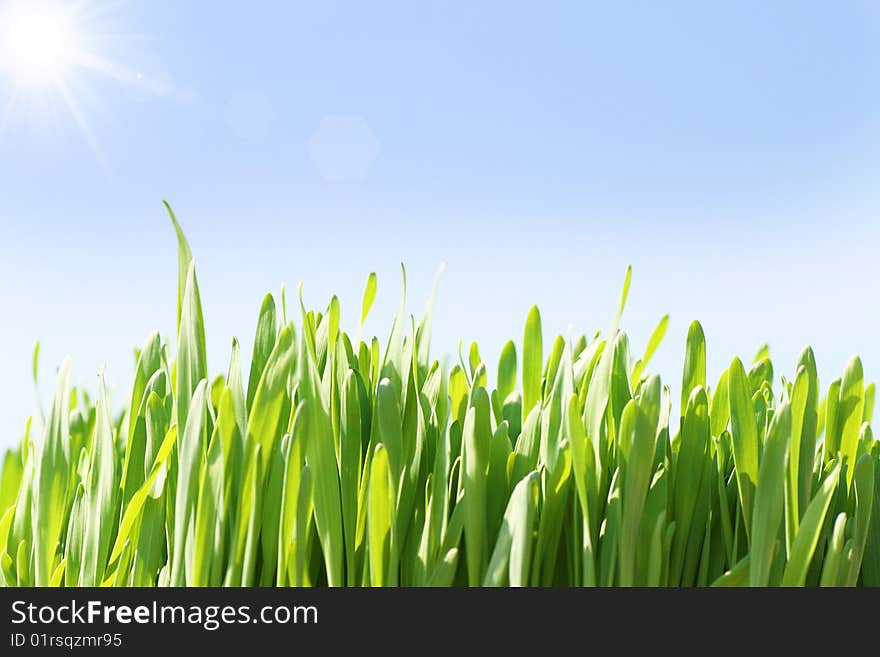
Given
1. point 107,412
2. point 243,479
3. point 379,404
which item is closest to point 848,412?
point 379,404

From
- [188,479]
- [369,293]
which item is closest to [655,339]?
[369,293]

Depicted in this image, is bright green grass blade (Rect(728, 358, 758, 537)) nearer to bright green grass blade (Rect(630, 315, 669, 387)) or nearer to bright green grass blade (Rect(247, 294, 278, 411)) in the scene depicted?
bright green grass blade (Rect(630, 315, 669, 387))

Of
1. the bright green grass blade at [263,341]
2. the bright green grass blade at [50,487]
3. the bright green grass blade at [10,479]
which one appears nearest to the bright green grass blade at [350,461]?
the bright green grass blade at [263,341]

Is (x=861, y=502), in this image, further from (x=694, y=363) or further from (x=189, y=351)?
(x=189, y=351)

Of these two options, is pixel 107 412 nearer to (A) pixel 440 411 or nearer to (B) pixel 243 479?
(B) pixel 243 479

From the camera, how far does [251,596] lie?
57 cm

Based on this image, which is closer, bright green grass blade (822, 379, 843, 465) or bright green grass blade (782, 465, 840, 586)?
bright green grass blade (782, 465, 840, 586)

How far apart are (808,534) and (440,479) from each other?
323 millimetres

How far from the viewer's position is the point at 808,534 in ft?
1.98

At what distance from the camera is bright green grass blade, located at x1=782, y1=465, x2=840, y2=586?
23.5 inches

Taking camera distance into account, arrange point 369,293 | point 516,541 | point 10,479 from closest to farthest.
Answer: point 516,541, point 369,293, point 10,479

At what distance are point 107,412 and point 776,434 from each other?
2.06 ft

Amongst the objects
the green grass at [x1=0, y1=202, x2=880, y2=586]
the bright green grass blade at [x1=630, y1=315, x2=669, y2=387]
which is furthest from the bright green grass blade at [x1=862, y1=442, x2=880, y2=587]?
the bright green grass blade at [x1=630, y1=315, x2=669, y2=387]

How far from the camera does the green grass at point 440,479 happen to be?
61 cm
